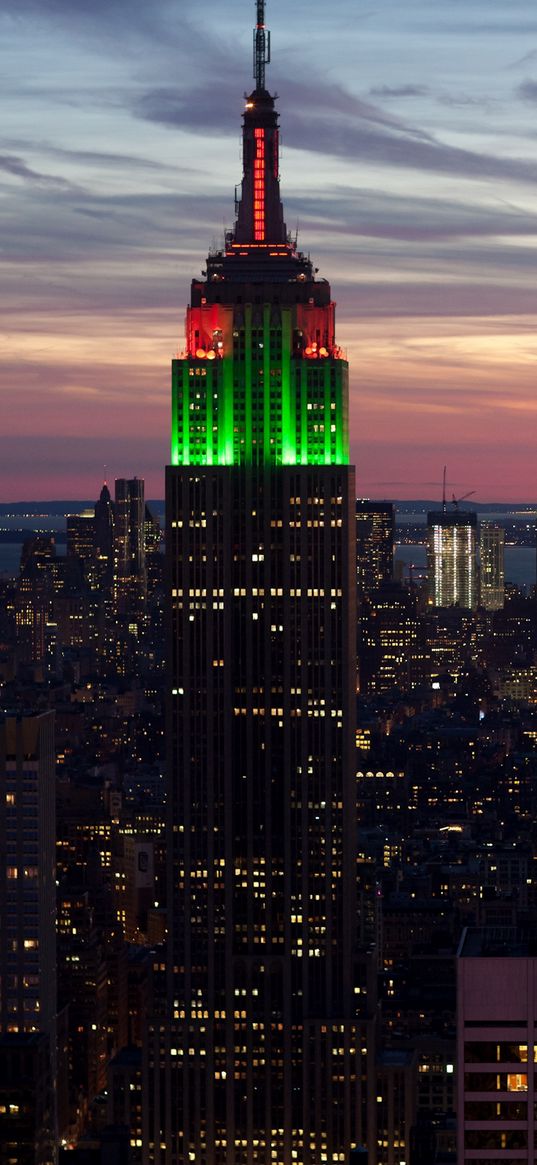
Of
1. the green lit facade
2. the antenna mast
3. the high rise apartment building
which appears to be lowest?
the high rise apartment building

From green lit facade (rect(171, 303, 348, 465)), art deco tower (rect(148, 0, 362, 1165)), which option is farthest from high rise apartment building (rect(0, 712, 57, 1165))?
green lit facade (rect(171, 303, 348, 465))

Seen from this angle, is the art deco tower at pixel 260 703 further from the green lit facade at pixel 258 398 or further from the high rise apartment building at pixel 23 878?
the high rise apartment building at pixel 23 878

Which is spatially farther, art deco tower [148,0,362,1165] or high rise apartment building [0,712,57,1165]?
high rise apartment building [0,712,57,1165]

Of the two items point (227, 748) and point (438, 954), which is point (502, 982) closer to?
point (227, 748)

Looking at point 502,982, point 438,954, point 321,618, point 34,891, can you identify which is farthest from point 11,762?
point 502,982

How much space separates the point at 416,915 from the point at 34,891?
36663mm

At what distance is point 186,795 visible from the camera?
112m

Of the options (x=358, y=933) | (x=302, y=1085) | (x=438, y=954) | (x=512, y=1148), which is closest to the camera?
(x=512, y=1148)

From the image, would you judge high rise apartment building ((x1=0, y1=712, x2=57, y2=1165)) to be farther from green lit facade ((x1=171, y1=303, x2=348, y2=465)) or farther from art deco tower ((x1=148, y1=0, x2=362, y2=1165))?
green lit facade ((x1=171, y1=303, x2=348, y2=465))

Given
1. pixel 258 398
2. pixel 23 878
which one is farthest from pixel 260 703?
pixel 23 878

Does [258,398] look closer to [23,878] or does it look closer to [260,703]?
[260,703]

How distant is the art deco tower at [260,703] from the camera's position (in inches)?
4363

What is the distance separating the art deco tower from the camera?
111 metres

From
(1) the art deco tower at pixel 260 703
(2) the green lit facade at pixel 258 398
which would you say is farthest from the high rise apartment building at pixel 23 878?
(2) the green lit facade at pixel 258 398
